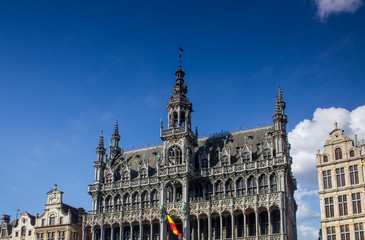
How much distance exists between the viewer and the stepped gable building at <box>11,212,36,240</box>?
293 feet

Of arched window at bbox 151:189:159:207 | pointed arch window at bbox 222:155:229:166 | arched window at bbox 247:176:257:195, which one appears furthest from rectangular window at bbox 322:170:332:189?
arched window at bbox 151:189:159:207

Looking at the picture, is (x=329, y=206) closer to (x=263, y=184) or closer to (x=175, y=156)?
(x=263, y=184)

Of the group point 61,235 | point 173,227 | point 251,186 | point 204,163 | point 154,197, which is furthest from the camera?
point 61,235

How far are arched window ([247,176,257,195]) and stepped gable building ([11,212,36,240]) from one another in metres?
39.2

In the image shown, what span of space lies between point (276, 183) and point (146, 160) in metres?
24.0

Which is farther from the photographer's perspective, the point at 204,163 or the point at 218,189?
the point at 204,163

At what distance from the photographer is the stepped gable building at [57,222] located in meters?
85.7

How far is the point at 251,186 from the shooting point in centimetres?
7356

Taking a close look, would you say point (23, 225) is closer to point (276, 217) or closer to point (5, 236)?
point (5, 236)

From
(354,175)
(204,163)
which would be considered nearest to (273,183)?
(354,175)

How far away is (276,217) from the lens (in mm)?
70500

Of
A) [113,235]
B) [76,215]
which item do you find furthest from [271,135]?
[76,215]

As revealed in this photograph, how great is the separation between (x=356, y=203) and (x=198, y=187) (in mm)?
22931

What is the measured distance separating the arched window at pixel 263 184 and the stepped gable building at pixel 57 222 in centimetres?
3264
